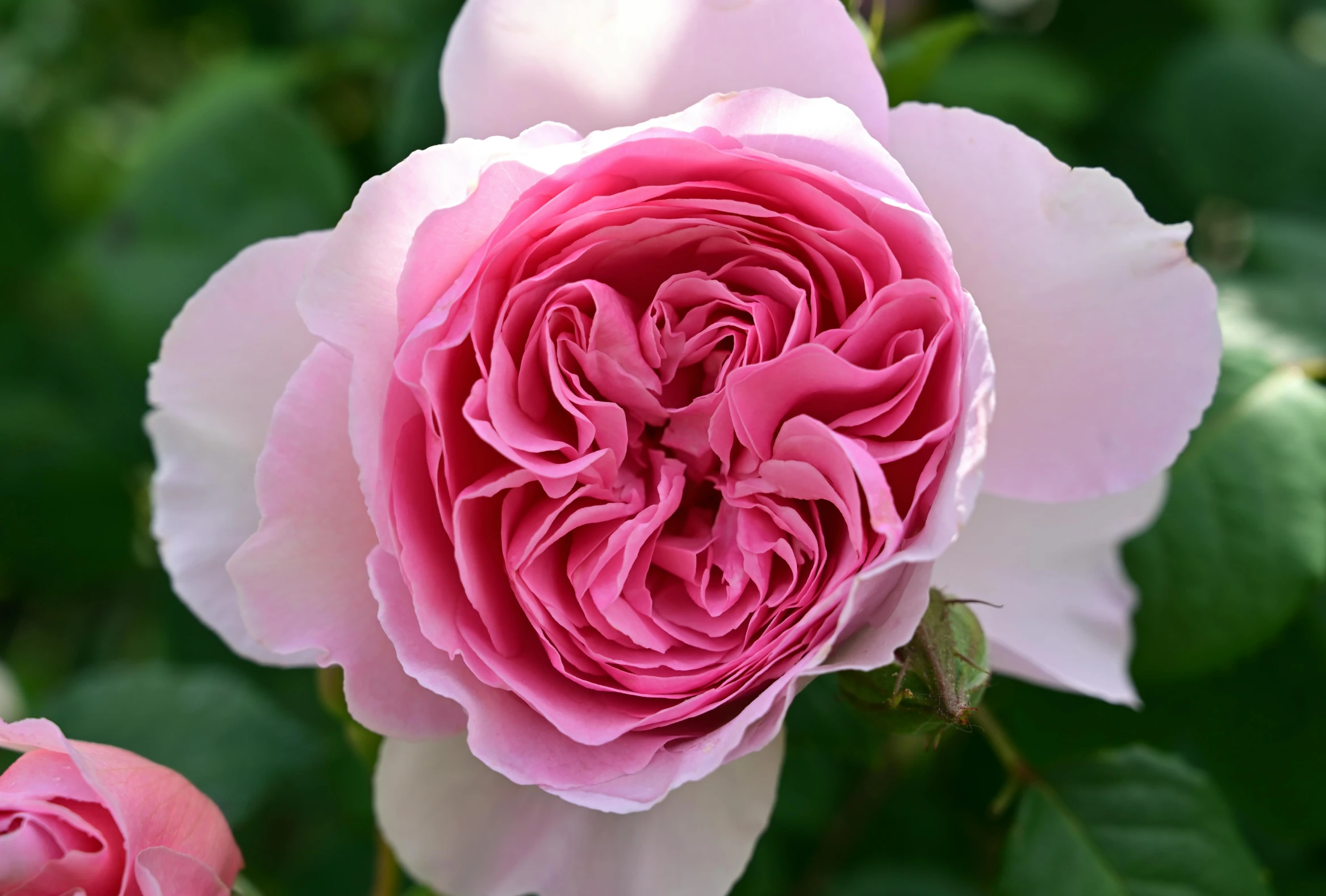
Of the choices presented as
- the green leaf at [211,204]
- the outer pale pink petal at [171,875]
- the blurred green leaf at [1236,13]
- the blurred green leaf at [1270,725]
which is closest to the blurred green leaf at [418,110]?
the green leaf at [211,204]

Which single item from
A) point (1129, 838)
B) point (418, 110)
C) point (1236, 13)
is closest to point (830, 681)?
point (1129, 838)

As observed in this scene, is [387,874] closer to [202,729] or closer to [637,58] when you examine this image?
[202,729]

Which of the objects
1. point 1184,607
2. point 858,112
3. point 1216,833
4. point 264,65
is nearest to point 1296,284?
point 1184,607

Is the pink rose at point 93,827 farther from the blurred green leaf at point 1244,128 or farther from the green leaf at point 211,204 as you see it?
the blurred green leaf at point 1244,128

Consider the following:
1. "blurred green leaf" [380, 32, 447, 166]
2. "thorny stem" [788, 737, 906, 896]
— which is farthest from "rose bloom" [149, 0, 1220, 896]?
"thorny stem" [788, 737, 906, 896]

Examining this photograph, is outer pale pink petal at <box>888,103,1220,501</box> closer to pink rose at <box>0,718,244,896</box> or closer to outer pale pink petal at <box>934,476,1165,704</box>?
outer pale pink petal at <box>934,476,1165,704</box>

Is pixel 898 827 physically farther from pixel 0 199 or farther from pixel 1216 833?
pixel 0 199
